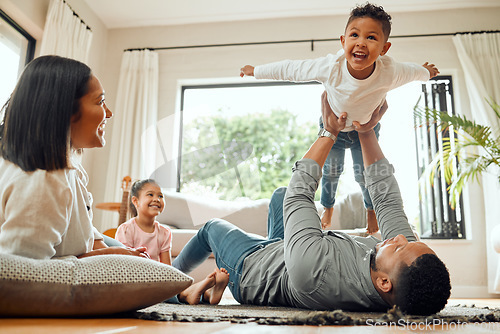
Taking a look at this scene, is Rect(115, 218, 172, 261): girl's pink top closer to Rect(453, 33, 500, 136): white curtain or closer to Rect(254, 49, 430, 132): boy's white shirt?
Rect(254, 49, 430, 132): boy's white shirt

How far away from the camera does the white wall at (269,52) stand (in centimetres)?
404

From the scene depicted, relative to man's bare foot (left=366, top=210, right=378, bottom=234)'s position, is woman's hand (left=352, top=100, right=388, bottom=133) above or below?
above

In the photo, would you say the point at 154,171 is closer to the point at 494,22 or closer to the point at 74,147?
the point at 74,147

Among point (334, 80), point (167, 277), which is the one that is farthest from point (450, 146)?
point (167, 277)

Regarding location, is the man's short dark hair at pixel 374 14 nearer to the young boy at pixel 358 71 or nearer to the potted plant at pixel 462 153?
the young boy at pixel 358 71

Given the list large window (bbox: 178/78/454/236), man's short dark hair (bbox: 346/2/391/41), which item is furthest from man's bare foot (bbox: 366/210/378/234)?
large window (bbox: 178/78/454/236)

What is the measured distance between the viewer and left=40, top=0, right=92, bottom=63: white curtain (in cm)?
382

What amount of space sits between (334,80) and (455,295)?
9.74 ft

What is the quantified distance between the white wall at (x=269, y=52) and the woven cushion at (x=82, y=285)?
141 inches

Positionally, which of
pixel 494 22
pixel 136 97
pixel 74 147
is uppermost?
pixel 494 22

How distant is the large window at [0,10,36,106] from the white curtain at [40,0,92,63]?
263mm

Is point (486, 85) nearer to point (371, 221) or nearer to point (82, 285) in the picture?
point (371, 221)

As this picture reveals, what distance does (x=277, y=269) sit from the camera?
1.54 m

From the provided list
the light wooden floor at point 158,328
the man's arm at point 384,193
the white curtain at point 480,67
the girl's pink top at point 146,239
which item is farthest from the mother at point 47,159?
the white curtain at point 480,67
